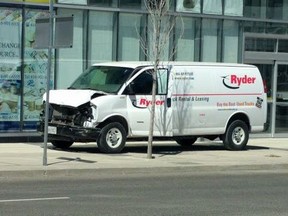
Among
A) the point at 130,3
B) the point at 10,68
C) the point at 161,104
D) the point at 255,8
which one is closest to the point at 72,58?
the point at 10,68

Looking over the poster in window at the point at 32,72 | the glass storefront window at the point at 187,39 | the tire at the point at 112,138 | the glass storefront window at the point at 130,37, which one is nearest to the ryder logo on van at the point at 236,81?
the tire at the point at 112,138

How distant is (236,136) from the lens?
62.9 feet

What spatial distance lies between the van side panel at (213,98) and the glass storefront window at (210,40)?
159 inches

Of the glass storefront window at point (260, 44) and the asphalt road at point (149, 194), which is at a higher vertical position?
the glass storefront window at point (260, 44)

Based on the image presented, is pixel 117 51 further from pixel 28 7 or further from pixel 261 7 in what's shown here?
pixel 261 7

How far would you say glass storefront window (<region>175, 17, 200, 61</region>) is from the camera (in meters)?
22.6

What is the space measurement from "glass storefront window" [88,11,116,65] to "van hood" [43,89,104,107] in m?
4.51

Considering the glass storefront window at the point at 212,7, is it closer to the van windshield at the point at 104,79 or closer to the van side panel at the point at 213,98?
the van side panel at the point at 213,98

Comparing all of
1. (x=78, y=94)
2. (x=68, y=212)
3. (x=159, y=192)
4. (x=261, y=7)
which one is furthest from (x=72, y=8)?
(x=68, y=212)

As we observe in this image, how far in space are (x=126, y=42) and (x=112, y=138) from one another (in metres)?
5.71

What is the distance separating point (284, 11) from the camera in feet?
80.6

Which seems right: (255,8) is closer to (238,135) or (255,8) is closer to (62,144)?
(238,135)

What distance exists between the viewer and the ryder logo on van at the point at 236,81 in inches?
735

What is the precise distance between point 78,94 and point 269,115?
10.3 metres
